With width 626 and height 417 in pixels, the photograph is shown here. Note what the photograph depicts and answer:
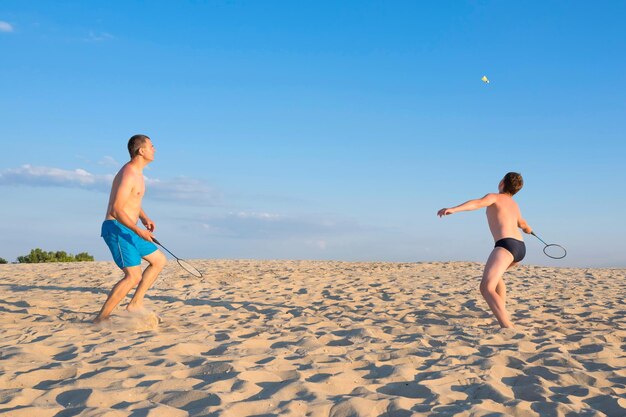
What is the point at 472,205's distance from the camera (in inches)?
237

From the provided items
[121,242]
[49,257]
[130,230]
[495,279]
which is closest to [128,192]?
[130,230]

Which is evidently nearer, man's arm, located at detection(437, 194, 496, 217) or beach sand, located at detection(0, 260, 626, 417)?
beach sand, located at detection(0, 260, 626, 417)

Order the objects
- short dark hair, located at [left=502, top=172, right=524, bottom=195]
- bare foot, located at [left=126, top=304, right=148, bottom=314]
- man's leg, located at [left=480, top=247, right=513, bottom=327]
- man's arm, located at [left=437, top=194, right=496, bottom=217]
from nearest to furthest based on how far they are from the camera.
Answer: man's arm, located at [left=437, top=194, right=496, bottom=217]
man's leg, located at [left=480, top=247, right=513, bottom=327]
bare foot, located at [left=126, top=304, right=148, bottom=314]
short dark hair, located at [left=502, top=172, right=524, bottom=195]

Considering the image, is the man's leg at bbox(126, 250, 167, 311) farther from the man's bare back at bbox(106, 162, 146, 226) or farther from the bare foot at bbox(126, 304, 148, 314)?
the man's bare back at bbox(106, 162, 146, 226)

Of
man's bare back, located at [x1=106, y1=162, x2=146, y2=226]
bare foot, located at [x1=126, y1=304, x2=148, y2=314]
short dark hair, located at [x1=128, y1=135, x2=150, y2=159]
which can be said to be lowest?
bare foot, located at [x1=126, y1=304, x2=148, y2=314]

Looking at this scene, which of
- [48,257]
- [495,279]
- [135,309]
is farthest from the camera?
[48,257]

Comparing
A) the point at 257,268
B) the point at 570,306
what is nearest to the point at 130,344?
the point at 570,306

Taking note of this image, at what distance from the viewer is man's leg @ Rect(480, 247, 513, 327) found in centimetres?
611

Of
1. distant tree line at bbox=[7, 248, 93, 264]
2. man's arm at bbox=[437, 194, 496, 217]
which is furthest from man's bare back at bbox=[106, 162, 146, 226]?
distant tree line at bbox=[7, 248, 93, 264]

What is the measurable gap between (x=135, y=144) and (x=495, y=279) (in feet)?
13.5

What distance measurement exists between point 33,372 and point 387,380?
2.59 metres

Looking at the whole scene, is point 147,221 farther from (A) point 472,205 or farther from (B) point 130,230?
(A) point 472,205

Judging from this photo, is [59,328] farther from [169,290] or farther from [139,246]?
[169,290]

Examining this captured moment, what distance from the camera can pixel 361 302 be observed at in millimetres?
8688
